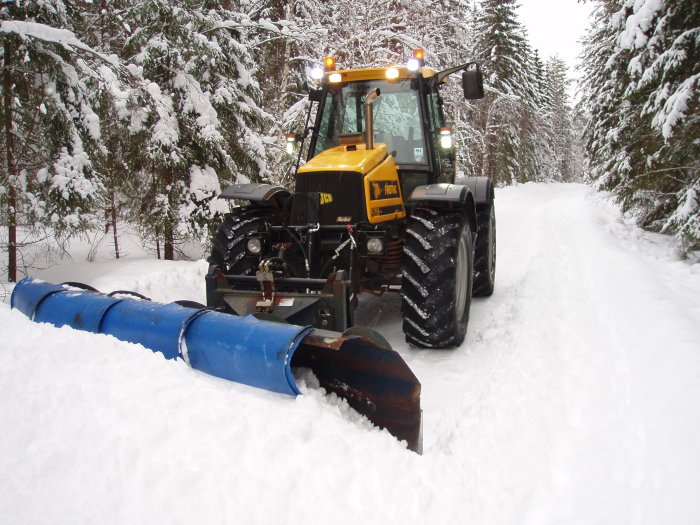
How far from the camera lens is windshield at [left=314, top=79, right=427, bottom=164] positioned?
5344mm

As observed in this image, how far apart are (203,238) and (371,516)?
802 cm

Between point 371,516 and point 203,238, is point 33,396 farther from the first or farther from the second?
point 203,238

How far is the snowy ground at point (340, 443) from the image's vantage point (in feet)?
6.63

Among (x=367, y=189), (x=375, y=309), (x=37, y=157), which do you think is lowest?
(x=375, y=309)

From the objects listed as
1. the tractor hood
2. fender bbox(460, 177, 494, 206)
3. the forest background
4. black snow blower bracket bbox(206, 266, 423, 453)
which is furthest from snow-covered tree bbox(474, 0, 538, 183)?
black snow blower bracket bbox(206, 266, 423, 453)

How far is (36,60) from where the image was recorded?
6445 millimetres

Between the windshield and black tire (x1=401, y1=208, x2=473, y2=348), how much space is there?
3.79 feet

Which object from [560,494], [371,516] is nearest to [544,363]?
[560,494]

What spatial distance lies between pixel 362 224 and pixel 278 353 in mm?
2263

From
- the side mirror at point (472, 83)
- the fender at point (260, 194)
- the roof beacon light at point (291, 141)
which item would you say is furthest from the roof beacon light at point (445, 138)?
the fender at point (260, 194)

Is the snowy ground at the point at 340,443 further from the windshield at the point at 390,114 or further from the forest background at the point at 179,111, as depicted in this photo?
the forest background at the point at 179,111

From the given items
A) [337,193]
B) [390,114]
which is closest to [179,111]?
[390,114]

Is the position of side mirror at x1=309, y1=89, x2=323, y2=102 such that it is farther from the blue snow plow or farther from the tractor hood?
the blue snow plow

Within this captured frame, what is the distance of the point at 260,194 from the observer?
5.14m
